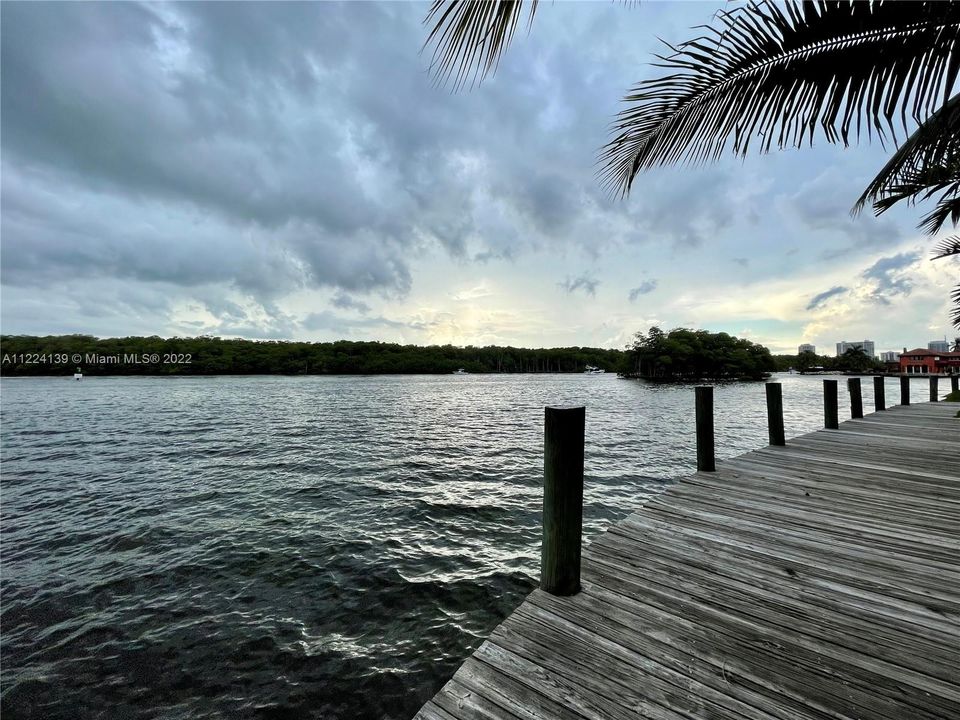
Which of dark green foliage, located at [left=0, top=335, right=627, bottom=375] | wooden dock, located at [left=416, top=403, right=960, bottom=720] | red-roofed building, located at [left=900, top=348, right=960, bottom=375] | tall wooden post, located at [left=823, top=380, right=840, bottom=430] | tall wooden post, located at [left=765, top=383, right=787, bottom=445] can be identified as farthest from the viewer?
dark green foliage, located at [left=0, top=335, right=627, bottom=375]

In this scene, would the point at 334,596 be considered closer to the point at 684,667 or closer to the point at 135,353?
the point at 684,667

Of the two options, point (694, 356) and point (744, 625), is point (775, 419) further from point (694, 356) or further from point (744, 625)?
point (694, 356)

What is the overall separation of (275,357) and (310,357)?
9209 millimetres

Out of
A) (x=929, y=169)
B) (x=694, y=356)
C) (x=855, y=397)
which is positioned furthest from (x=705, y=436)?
(x=694, y=356)

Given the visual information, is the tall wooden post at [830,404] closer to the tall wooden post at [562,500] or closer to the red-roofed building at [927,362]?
the tall wooden post at [562,500]

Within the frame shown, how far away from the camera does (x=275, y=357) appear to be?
10594cm

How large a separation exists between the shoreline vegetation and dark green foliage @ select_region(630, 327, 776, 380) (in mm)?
219

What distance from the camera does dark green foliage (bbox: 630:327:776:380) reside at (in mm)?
85938

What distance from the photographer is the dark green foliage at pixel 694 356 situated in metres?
85.9

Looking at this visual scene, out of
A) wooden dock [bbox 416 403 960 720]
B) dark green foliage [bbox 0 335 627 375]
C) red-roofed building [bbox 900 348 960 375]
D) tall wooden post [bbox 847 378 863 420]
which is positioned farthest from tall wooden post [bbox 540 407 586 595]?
dark green foliage [bbox 0 335 627 375]

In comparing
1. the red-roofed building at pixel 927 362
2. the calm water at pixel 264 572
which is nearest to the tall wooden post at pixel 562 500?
the calm water at pixel 264 572

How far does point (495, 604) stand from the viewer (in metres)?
4.25

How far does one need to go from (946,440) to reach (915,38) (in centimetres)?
804

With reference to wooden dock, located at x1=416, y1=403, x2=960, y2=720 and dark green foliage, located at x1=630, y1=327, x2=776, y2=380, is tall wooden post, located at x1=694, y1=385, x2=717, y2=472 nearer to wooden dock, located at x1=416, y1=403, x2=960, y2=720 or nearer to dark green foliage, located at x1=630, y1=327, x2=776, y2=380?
wooden dock, located at x1=416, y1=403, x2=960, y2=720
